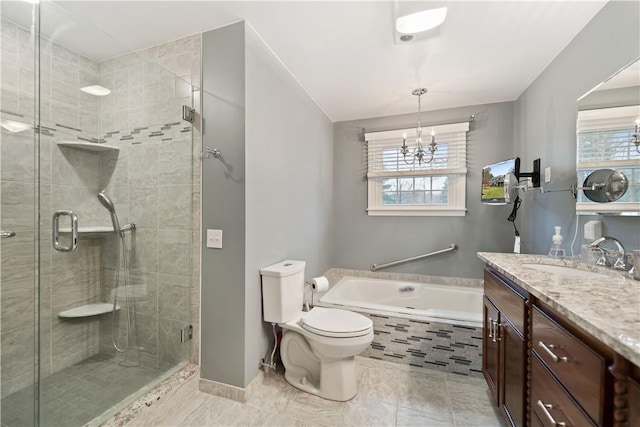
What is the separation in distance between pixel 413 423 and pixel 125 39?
3.14 metres

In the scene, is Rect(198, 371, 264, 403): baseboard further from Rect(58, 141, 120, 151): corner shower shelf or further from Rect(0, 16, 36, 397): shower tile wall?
Rect(58, 141, 120, 151): corner shower shelf

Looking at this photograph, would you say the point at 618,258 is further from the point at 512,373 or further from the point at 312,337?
the point at 312,337

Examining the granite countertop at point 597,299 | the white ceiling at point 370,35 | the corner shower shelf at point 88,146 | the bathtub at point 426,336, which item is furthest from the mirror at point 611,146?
the corner shower shelf at point 88,146

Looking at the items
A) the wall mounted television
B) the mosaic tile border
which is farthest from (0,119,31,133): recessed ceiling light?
the wall mounted television

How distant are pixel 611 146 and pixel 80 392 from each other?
3302 mm

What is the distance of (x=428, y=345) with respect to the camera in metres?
2.01

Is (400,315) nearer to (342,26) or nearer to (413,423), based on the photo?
(413,423)

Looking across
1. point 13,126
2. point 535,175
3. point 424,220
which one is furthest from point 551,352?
point 13,126

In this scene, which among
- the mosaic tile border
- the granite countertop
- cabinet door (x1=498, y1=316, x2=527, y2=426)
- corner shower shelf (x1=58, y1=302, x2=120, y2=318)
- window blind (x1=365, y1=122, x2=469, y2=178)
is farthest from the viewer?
window blind (x1=365, y1=122, x2=469, y2=178)

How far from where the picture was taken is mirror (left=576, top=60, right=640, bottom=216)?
4.03 feet

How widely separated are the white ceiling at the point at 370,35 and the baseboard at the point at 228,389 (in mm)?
2326

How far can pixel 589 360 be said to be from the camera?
0.69 m

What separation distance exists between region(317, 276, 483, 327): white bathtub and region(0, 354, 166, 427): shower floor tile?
4.77 ft

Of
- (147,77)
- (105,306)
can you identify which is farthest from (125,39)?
(105,306)
